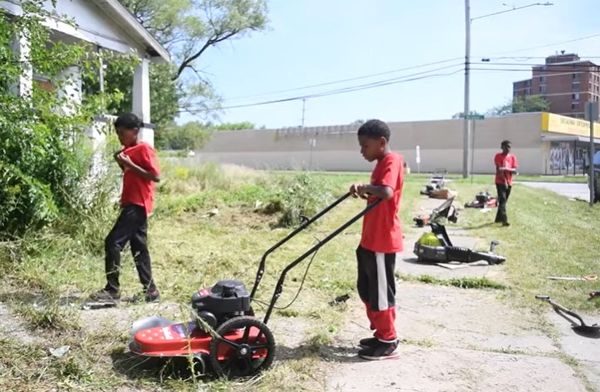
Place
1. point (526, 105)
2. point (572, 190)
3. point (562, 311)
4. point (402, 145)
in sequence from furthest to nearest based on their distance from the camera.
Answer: point (526, 105), point (402, 145), point (572, 190), point (562, 311)

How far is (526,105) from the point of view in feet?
273

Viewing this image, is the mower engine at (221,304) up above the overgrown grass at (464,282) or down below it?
above

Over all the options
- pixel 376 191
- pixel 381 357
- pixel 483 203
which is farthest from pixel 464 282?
pixel 483 203

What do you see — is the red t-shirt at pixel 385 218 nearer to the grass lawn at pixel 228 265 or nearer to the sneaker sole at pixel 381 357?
the grass lawn at pixel 228 265

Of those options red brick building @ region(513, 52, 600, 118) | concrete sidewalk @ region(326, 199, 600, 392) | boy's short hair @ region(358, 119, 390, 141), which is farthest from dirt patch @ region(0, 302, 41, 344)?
red brick building @ region(513, 52, 600, 118)

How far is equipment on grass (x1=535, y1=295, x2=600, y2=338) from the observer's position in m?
4.98

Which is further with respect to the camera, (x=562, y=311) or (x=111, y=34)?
(x=111, y=34)

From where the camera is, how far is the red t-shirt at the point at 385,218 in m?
4.20

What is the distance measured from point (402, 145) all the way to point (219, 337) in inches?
1938

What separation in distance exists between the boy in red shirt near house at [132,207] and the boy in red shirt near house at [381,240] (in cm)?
207

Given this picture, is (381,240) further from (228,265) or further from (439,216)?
(439,216)

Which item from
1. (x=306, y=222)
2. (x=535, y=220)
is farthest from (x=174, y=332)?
(x=535, y=220)

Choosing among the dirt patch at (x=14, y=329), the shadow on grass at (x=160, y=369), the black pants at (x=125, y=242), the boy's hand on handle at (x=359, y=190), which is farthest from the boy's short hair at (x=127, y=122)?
the boy's hand on handle at (x=359, y=190)

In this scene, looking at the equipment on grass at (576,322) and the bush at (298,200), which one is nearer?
the equipment on grass at (576,322)
